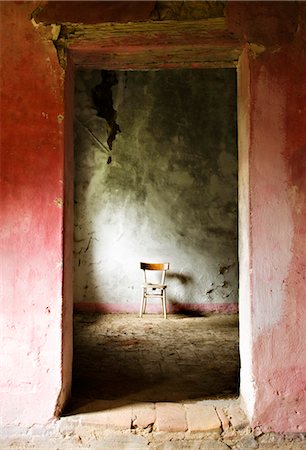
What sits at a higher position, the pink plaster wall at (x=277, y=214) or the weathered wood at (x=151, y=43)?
the weathered wood at (x=151, y=43)

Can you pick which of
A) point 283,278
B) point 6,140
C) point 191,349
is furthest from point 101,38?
point 191,349

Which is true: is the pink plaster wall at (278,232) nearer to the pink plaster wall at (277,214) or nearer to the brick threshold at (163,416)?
the pink plaster wall at (277,214)

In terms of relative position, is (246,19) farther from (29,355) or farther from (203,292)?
(203,292)

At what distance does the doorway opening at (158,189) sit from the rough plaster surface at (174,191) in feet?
0.05

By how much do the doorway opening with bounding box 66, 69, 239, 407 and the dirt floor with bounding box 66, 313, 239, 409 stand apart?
527 mm

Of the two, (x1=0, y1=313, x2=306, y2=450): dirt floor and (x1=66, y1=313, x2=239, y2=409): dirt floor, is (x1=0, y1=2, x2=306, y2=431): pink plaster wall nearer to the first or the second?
(x1=0, y1=313, x2=306, y2=450): dirt floor

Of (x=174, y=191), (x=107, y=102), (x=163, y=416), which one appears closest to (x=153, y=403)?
(x=163, y=416)

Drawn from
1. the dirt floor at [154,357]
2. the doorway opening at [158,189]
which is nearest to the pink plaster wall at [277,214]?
the dirt floor at [154,357]

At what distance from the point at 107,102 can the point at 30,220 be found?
4745 mm

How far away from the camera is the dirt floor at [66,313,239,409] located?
352 cm

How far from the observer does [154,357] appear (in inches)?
180

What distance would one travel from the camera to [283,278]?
2904 millimetres

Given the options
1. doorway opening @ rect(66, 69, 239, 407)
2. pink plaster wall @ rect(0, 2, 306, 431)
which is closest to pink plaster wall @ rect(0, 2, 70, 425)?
pink plaster wall @ rect(0, 2, 306, 431)

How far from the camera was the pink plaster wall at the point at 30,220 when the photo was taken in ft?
9.59
